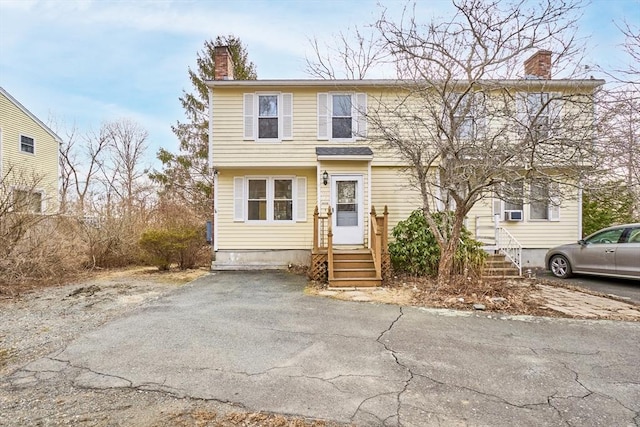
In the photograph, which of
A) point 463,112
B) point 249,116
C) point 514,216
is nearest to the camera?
point 463,112

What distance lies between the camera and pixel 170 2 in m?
10.9

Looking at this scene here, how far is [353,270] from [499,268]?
406 centimetres

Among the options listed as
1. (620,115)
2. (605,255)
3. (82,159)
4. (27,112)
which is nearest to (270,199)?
(620,115)

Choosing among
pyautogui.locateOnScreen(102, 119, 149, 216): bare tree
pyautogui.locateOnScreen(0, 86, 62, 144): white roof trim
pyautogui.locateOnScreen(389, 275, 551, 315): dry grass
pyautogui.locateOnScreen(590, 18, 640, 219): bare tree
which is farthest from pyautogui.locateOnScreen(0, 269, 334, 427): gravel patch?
pyautogui.locateOnScreen(102, 119, 149, 216): bare tree

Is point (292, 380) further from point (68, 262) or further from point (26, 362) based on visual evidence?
point (68, 262)

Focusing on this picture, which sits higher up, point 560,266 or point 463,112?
point 463,112

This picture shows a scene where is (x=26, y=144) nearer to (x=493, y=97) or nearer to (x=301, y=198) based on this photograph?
(x=301, y=198)

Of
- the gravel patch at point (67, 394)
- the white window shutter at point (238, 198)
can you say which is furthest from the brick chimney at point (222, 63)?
the gravel patch at point (67, 394)

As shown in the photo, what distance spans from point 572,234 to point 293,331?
35.1 ft

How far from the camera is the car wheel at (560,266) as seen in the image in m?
9.24

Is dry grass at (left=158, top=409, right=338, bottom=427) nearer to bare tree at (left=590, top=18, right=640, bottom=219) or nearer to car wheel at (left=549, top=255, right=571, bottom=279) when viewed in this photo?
bare tree at (left=590, top=18, right=640, bottom=219)

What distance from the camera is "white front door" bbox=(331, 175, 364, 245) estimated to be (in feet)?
34.5

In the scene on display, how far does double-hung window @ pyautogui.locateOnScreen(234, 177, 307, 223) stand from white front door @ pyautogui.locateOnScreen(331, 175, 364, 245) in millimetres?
1154

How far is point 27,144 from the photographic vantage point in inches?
629
